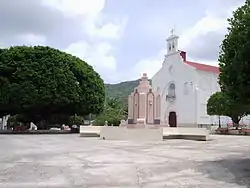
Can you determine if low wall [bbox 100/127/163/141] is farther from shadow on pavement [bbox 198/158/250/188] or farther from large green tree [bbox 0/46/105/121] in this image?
large green tree [bbox 0/46/105/121]

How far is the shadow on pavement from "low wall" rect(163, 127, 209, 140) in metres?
12.3

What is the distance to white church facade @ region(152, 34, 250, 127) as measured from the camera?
49719 mm

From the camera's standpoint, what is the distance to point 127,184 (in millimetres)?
7883

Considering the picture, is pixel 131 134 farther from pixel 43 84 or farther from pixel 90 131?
pixel 43 84

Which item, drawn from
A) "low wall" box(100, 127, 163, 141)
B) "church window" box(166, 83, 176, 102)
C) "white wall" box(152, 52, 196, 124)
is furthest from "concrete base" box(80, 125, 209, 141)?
"church window" box(166, 83, 176, 102)

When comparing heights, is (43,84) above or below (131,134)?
above

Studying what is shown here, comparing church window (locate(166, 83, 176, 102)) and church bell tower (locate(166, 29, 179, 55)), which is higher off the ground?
church bell tower (locate(166, 29, 179, 55))

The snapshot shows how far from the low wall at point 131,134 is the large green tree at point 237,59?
40.3ft

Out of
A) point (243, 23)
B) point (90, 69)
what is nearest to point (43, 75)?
point (90, 69)

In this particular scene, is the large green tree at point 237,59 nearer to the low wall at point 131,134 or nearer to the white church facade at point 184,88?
the low wall at point 131,134

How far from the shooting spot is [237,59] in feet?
29.9

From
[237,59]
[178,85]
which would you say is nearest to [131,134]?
[237,59]

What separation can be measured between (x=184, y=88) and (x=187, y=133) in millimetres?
26721

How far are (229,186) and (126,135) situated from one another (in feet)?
53.5
